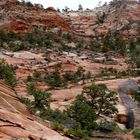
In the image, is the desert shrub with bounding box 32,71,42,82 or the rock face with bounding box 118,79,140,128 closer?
the rock face with bounding box 118,79,140,128

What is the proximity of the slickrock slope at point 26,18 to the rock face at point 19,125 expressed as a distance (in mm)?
62396

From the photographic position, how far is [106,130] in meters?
36.9

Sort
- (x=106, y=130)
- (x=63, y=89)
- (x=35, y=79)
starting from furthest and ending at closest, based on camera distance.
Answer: (x=35, y=79) < (x=63, y=89) < (x=106, y=130)

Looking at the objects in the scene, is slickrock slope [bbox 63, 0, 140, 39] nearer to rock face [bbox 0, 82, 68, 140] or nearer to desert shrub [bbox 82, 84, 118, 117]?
desert shrub [bbox 82, 84, 118, 117]

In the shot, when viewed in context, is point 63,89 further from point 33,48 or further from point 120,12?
point 120,12

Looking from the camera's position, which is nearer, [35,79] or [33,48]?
[35,79]

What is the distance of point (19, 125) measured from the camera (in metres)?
21.5

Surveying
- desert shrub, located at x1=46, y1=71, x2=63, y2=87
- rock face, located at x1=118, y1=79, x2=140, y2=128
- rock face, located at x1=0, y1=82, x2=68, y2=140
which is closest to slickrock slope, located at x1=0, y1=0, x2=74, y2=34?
desert shrub, located at x1=46, y1=71, x2=63, y2=87

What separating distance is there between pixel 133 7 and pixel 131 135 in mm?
81745

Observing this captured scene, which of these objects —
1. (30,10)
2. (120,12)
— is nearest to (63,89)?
(30,10)

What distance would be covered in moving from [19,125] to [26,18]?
74.0 meters

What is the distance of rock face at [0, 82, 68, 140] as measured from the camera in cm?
2020

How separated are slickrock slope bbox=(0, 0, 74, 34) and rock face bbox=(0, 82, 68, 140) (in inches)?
2457

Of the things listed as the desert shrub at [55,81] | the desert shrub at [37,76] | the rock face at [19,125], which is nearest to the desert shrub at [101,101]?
the desert shrub at [55,81]
